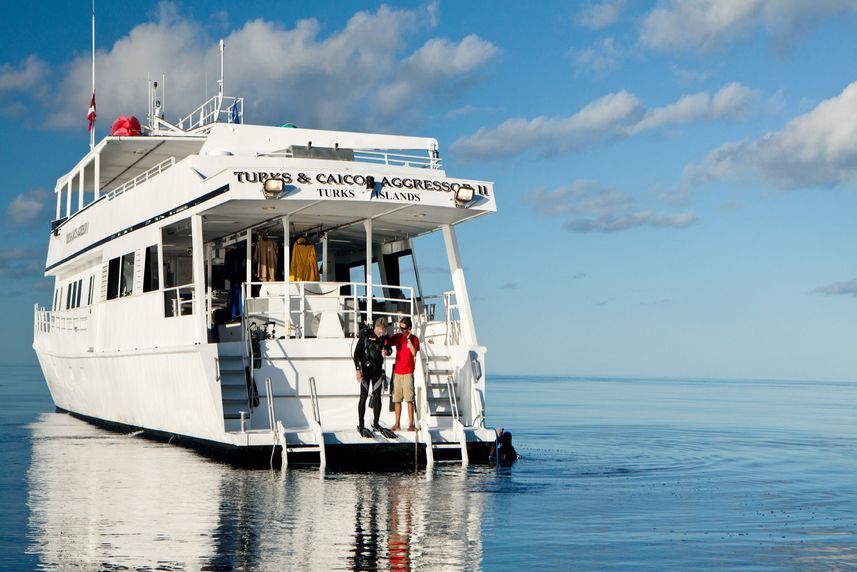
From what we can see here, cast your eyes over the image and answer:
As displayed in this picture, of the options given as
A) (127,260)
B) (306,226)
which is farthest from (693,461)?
(127,260)

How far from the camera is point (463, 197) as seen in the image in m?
15.9

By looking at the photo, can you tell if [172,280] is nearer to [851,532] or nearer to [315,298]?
[315,298]

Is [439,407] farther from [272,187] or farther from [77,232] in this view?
[77,232]

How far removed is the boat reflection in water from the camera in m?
8.09

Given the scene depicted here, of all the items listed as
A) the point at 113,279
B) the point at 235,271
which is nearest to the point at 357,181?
the point at 235,271

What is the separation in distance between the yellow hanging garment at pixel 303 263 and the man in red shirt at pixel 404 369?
11.2ft

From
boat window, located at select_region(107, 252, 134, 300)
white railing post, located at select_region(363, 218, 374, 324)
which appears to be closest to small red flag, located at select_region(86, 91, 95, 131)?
boat window, located at select_region(107, 252, 134, 300)

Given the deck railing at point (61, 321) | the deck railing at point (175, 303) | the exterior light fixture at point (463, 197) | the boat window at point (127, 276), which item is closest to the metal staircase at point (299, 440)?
the deck railing at point (175, 303)

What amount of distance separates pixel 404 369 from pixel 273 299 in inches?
115

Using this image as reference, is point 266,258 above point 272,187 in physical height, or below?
below

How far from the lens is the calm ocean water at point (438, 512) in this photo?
824cm

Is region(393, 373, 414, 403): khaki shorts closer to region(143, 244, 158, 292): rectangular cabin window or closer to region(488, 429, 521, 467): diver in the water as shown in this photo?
region(488, 429, 521, 467): diver in the water

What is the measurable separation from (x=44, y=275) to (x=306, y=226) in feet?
36.7

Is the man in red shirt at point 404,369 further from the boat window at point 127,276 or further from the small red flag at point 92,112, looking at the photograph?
the small red flag at point 92,112
